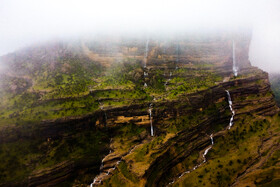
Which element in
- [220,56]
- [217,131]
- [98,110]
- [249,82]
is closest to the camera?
[98,110]

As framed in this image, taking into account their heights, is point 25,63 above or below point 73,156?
above

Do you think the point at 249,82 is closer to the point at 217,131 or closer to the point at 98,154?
the point at 217,131

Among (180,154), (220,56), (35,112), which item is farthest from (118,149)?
(220,56)

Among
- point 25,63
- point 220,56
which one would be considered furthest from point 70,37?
point 220,56

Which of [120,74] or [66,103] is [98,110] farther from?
[120,74]

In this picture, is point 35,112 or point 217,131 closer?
point 35,112

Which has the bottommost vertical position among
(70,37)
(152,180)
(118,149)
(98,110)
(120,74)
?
(152,180)

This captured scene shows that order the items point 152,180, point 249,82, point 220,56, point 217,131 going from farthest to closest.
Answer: point 220,56
point 249,82
point 217,131
point 152,180
